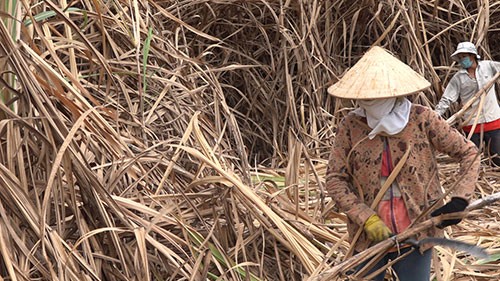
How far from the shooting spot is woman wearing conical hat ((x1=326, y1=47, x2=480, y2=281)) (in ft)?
7.55

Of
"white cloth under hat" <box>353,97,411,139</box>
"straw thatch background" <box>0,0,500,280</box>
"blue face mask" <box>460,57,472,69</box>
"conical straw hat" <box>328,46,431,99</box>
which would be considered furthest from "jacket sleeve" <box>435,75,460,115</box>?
"white cloth under hat" <box>353,97,411,139</box>

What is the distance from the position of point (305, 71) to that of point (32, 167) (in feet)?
10.4

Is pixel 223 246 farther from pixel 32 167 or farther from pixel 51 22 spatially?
pixel 51 22

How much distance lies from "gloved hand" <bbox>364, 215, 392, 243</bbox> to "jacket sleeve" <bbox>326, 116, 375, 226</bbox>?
4 centimetres

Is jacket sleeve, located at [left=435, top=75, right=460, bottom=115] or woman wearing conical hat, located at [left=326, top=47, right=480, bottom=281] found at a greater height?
woman wearing conical hat, located at [left=326, top=47, right=480, bottom=281]

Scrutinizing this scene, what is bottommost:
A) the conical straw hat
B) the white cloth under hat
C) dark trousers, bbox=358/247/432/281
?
dark trousers, bbox=358/247/432/281

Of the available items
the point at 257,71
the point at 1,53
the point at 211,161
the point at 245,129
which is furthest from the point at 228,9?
the point at 1,53

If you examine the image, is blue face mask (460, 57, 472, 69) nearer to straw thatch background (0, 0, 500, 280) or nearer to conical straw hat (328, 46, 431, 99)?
straw thatch background (0, 0, 500, 280)

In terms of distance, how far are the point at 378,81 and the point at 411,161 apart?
255 mm

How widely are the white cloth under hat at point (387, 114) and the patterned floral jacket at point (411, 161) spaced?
30 millimetres

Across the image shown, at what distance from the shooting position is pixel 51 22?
3133 millimetres

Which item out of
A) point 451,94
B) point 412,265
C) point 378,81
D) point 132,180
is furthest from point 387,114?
point 451,94

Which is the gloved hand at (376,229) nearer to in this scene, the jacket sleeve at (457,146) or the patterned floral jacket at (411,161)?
the patterned floral jacket at (411,161)

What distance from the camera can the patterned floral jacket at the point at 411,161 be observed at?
232 cm
